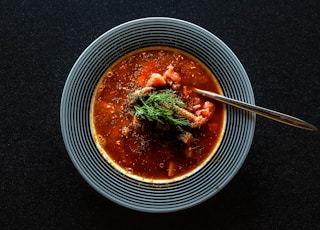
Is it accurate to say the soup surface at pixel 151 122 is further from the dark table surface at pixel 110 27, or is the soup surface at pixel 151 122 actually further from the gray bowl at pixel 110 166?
the dark table surface at pixel 110 27

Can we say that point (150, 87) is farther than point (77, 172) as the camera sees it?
No

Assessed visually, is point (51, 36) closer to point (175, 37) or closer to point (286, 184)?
point (175, 37)

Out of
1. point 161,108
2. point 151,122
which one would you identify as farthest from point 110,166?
point 161,108

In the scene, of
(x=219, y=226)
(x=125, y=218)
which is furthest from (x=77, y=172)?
(x=219, y=226)

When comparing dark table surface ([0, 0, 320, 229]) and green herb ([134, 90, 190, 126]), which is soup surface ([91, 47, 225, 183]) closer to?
green herb ([134, 90, 190, 126])

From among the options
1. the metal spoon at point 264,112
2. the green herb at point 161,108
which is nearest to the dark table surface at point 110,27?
the metal spoon at point 264,112

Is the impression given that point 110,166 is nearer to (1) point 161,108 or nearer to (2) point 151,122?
(2) point 151,122

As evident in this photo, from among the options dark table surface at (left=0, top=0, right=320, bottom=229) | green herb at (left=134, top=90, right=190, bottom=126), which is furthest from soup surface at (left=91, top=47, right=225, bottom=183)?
dark table surface at (left=0, top=0, right=320, bottom=229)
